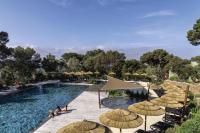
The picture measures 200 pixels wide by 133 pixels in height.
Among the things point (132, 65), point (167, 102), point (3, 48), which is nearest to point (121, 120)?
point (167, 102)

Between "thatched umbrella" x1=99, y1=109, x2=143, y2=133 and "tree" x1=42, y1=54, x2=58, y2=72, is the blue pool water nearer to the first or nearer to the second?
"thatched umbrella" x1=99, y1=109, x2=143, y2=133

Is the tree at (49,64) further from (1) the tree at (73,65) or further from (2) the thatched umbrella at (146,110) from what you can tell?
(2) the thatched umbrella at (146,110)

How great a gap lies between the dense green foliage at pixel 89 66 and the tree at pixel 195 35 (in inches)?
98.2

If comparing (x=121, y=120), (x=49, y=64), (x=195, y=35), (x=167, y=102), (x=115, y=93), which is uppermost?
(x=195, y=35)

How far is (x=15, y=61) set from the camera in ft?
156

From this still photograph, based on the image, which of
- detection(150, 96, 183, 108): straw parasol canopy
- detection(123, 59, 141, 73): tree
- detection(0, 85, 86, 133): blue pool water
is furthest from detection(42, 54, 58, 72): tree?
detection(150, 96, 183, 108): straw parasol canopy

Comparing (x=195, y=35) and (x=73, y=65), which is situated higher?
(x=195, y=35)

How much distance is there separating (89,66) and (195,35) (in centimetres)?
3001

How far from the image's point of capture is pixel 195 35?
116 feet

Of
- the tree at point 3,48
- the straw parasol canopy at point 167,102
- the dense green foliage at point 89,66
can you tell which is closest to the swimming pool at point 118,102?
the straw parasol canopy at point 167,102

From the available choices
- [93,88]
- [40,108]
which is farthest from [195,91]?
[40,108]

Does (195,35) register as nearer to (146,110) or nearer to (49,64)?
(146,110)

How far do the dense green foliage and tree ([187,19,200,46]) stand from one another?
8.19 feet

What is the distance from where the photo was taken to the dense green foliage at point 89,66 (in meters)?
42.2
